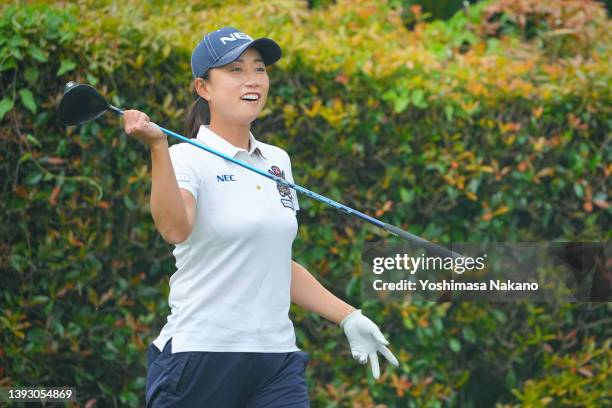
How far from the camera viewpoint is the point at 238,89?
360 centimetres

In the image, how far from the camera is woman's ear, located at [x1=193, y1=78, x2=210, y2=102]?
3688 millimetres

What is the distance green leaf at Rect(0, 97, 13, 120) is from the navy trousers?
1.84 meters

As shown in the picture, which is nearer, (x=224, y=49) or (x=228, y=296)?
(x=228, y=296)

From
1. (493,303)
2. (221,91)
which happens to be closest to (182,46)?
(221,91)

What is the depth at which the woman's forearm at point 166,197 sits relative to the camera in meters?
3.09

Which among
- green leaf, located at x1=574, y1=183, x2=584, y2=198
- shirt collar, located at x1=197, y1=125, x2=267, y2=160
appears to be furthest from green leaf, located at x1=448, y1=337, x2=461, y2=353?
shirt collar, located at x1=197, y1=125, x2=267, y2=160

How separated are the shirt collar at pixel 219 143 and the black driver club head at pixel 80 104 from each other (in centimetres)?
42

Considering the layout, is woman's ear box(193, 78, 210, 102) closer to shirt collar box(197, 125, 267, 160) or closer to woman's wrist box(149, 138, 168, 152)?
shirt collar box(197, 125, 267, 160)

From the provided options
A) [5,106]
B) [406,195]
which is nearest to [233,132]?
[5,106]

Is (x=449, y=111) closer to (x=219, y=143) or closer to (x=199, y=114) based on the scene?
(x=199, y=114)

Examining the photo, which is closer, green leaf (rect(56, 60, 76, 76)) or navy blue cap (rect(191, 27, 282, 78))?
navy blue cap (rect(191, 27, 282, 78))

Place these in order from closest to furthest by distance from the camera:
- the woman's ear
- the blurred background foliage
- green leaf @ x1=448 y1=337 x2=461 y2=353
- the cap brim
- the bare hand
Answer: the bare hand, the cap brim, the woman's ear, the blurred background foliage, green leaf @ x1=448 y1=337 x2=461 y2=353

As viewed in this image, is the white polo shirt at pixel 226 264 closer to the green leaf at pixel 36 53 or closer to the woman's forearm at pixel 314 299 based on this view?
the woman's forearm at pixel 314 299

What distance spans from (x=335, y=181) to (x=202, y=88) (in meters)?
1.79
